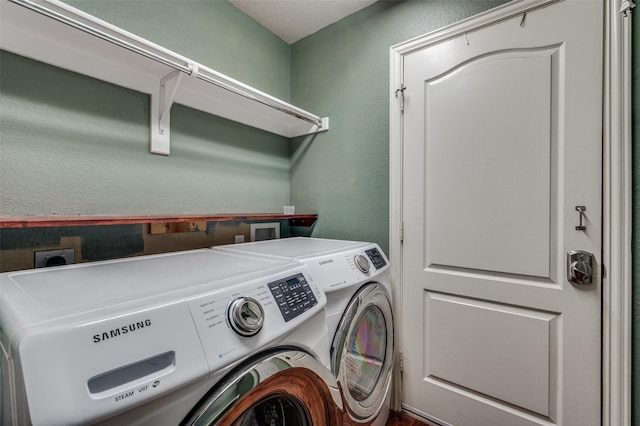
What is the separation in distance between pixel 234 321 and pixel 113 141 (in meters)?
1.10

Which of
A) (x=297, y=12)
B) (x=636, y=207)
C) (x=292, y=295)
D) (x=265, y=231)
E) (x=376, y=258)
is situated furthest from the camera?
(x=265, y=231)

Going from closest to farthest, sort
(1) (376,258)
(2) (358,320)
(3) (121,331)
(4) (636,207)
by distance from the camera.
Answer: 1. (3) (121,331)
2. (4) (636,207)
3. (2) (358,320)
4. (1) (376,258)

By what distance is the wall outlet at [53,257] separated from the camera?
1063 mm

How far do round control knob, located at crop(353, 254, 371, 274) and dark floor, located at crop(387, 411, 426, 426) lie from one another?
924 mm

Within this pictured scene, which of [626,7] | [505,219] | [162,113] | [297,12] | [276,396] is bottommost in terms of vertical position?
[276,396]

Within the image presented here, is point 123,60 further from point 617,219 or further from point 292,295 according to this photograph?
point 617,219

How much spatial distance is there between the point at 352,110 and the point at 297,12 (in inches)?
28.2

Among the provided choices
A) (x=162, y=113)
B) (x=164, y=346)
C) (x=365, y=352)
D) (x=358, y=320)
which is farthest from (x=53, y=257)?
(x=365, y=352)

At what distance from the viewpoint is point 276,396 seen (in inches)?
29.5

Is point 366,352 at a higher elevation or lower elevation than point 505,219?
lower

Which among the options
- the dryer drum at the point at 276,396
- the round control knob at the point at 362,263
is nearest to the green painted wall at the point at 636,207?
the round control knob at the point at 362,263

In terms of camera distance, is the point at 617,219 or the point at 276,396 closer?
the point at 276,396

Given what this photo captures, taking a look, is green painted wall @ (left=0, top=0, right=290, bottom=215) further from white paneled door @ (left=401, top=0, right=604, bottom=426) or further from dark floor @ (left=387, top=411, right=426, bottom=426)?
dark floor @ (left=387, top=411, right=426, bottom=426)

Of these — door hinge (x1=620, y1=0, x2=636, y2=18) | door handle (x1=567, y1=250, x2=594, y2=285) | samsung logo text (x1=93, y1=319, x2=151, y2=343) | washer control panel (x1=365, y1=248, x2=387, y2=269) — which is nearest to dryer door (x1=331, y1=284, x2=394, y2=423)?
washer control panel (x1=365, y1=248, x2=387, y2=269)
